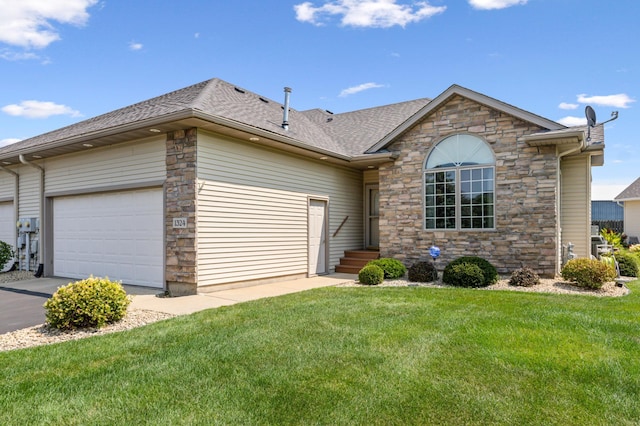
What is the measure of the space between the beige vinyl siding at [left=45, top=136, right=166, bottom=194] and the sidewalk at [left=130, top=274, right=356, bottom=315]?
105 inches

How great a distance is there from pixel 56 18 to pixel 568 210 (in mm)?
14890

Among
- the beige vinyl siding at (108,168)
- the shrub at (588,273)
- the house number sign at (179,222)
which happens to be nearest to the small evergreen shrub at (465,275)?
the shrub at (588,273)

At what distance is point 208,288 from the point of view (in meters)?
8.52

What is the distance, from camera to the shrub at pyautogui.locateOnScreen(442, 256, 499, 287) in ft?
29.9

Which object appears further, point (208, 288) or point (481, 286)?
point (481, 286)

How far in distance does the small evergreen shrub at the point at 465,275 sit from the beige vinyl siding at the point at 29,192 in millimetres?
11487

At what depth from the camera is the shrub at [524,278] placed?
885 cm

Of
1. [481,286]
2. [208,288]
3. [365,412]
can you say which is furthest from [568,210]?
[365,412]

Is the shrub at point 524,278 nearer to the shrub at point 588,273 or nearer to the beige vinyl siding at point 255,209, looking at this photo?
the shrub at point 588,273

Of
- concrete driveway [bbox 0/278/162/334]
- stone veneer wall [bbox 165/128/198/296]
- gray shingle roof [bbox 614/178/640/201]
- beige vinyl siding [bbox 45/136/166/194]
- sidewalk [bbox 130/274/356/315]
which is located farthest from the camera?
gray shingle roof [bbox 614/178/640/201]

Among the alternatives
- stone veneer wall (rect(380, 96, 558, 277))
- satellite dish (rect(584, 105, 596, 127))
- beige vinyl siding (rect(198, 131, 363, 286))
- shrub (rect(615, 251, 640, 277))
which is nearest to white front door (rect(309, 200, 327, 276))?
beige vinyl siding (rect(198, 131, 363, 286))

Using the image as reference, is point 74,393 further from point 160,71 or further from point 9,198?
point 9,198

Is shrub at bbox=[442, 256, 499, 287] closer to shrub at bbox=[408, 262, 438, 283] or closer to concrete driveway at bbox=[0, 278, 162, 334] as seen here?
shrub at bbox=[408, 262, 438, 283]

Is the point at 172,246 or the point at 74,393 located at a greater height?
the point at 172,246
